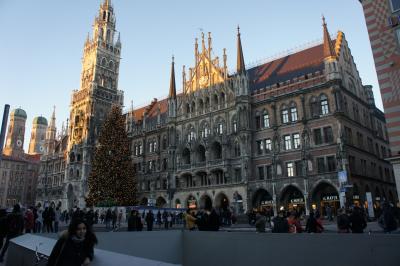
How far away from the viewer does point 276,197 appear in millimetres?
38062

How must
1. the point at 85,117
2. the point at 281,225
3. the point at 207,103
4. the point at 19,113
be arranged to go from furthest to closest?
the point at 19,113 → the point at 85,117 → the point at 207,103 → the point at 281,225

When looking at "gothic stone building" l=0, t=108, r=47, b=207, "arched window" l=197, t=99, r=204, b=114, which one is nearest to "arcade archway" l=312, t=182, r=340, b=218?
"arched window" l=197, t=99, r=204, b=114

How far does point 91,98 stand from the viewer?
6919 cm

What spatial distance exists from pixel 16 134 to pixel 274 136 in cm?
11709

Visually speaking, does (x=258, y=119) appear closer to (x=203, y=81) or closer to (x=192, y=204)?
(x=203, y=81)

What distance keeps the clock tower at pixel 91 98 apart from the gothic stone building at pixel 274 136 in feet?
62.0

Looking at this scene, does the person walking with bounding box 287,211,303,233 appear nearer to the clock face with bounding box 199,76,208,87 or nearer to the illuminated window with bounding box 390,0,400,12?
the illuminated window with bounding box 390,0,400,12

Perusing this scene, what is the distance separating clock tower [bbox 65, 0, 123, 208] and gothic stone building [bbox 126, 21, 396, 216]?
62.0 feet

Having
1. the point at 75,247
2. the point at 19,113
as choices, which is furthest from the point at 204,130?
the point at 19,113

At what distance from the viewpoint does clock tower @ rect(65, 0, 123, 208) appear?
6594 centimetres

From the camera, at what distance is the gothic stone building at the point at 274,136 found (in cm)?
3678

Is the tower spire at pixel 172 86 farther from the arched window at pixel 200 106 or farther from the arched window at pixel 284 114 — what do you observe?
the arched window at pixel 284 114

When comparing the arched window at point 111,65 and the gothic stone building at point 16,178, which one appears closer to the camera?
the arched window at point 111,65

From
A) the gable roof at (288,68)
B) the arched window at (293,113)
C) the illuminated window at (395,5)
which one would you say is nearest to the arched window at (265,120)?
the arched window at (293,113)
